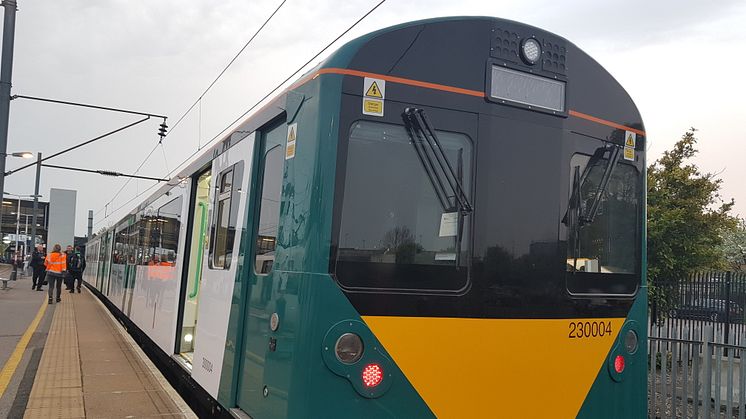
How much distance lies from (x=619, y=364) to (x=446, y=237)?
1420 millimetres

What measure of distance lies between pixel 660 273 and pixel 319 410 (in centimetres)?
1062

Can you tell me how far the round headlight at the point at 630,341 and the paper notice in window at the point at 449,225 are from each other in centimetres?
140

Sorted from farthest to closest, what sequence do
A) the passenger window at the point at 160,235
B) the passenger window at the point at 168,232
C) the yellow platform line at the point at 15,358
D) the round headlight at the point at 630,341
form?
the passenger window at the point at 160,235 < the passenger window at the point at 168,232 < the yellow platform line at the point at 15,358 < the round headlight at the point at 630,341

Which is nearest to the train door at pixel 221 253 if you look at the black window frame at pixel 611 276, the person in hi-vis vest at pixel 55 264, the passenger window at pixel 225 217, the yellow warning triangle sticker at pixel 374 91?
the passenger window at pixel 225 217

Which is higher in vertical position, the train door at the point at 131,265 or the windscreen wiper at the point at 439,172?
the windscreen wiper at the point at 439,172

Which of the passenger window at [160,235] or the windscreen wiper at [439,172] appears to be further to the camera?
the passenger window at [160,235]

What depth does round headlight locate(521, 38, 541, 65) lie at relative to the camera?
12.5ft

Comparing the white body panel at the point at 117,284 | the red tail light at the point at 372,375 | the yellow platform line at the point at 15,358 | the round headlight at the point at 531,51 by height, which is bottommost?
the yellow platform line at the point at 15,358

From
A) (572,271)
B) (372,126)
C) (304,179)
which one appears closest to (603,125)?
(572,271)

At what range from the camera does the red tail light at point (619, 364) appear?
3916 millimetres

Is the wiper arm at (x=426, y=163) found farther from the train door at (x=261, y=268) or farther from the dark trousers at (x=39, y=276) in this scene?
the dark trousers at (x=39, y=276)

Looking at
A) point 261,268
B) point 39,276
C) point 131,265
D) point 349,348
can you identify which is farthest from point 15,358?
point 39,276

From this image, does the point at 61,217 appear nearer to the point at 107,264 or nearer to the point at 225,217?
the point at 107,264

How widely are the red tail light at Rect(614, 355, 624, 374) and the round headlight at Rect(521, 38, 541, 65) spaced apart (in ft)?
6.02
